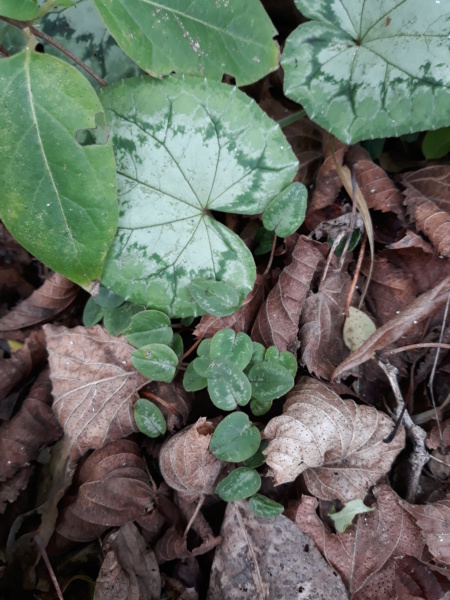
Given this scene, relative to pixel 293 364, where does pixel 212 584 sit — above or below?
below

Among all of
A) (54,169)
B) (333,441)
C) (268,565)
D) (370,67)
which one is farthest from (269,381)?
(370,67)

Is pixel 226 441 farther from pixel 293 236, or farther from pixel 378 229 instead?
pixel 378 229

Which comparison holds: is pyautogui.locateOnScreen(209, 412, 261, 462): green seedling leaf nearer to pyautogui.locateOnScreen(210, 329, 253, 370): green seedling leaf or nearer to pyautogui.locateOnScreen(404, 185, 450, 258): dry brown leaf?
pyautogui.locateOnScreen(210, 329, 253, 370): green seedling leaf

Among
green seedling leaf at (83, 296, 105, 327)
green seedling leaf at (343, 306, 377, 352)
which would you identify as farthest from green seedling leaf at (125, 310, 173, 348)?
green seedling leaf at (343, 306, 377, 352)

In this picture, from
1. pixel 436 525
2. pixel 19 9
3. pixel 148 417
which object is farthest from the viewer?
pixel 148 417

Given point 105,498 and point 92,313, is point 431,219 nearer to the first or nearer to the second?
point 92,313

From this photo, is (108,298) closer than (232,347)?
No

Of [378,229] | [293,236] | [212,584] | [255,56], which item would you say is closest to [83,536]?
[212,584]
